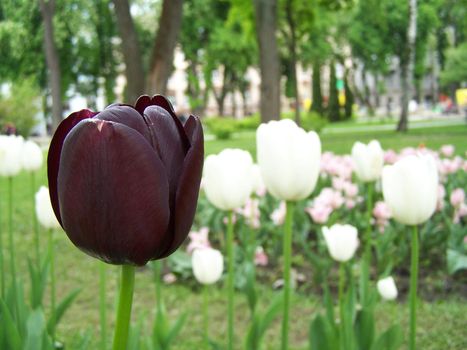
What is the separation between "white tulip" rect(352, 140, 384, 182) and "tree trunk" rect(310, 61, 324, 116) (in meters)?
34.0

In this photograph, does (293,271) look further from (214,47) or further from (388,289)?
(214,47)

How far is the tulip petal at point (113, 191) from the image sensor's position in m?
0.64

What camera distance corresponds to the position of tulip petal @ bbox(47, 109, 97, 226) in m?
0.72

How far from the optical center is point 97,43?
2705 cm

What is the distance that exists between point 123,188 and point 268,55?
28.8 feet

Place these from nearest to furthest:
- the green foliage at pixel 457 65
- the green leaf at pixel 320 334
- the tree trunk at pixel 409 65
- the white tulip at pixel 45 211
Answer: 1. the green leaf at pixel 320 334
2. the white tulip at pixel 45 211
3. the tree trunk at pixel 409 65
4. the green foliage at pixel 457 65

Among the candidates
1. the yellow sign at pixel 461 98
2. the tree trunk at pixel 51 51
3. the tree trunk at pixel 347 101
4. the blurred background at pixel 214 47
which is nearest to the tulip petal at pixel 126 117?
the blurred background at pixel 214 47

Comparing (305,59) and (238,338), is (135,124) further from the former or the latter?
(305,59)

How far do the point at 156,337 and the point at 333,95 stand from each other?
116 ft

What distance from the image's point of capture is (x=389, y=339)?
147cm

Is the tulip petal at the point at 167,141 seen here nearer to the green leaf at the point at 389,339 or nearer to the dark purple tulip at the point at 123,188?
the dark purple tulip at the point at 123,188

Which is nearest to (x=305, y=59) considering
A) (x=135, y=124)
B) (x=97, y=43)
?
(x=97, y=43)

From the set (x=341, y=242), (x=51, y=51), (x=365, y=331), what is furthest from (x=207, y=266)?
(x=51, y=51)

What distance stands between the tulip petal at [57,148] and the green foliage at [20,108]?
22041 millimetres
